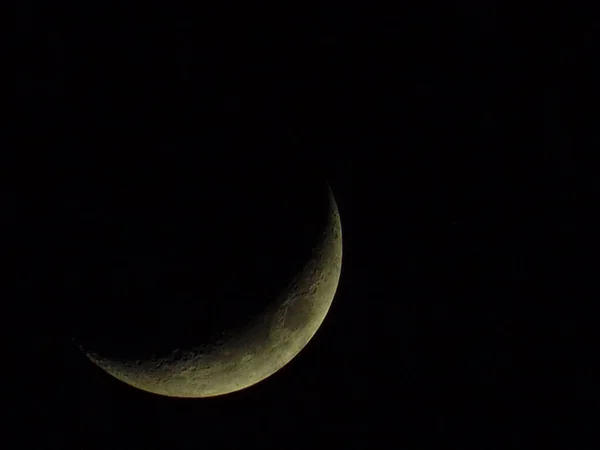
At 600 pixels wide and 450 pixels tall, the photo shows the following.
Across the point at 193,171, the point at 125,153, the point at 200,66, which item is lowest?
the point at 193,171

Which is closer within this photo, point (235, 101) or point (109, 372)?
point (235, 101)

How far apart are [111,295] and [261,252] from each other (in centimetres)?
73

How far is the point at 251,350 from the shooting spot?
3070 mm

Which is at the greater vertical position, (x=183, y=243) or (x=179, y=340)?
(x=183, y=243)

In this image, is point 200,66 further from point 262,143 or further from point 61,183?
point 61,183

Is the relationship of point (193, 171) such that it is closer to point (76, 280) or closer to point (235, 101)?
point (235, 101)

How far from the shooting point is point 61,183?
2834 millimetres

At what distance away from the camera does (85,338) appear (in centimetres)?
309

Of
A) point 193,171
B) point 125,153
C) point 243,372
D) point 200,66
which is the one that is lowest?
point 243,372

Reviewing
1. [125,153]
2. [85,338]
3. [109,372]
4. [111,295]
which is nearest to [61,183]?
[125,153]

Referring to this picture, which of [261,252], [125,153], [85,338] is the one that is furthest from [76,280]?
[261,252]

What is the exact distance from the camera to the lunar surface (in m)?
2.99

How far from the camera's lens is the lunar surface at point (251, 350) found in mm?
2988

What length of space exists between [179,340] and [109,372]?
631 millimetres
